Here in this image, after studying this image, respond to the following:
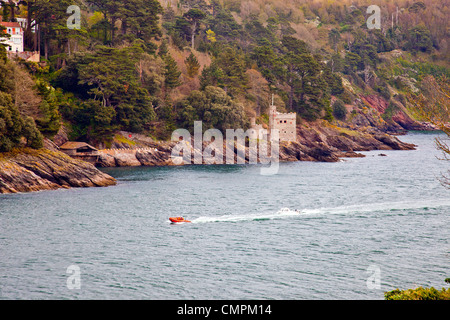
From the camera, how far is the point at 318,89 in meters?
166

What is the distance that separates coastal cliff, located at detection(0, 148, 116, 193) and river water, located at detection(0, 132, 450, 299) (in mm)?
3499

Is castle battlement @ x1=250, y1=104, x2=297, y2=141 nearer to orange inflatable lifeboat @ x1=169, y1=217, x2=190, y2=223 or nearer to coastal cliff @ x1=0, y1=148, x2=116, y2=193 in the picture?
coastal cliff @ x1=0, y1=148, x2=116, y2=193

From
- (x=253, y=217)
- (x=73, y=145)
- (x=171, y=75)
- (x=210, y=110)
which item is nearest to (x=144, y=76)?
(x=171, y=75)

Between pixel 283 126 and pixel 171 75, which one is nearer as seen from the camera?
pixel 171 75

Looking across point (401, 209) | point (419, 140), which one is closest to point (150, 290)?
point (401, 209)

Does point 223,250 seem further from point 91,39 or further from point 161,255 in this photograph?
point 91,39

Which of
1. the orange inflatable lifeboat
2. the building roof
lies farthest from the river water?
the building roof

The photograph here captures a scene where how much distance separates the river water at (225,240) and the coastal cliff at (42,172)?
3499 mm

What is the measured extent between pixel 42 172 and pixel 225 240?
39727 millimetres

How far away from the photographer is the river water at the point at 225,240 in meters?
41.7

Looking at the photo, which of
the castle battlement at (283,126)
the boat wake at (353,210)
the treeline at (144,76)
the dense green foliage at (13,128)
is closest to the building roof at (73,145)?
the treeline at (144,76)

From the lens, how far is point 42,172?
83500 millimetres

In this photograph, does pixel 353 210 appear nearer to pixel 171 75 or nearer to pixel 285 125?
pixel 285 125

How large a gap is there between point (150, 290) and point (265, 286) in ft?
29.1
